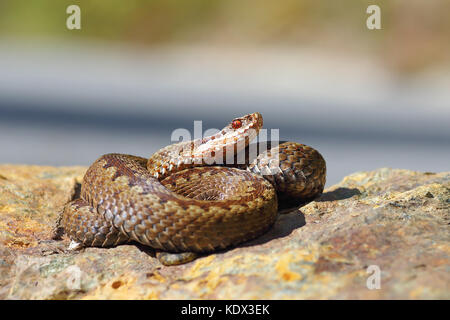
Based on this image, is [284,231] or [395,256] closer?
[395,256]

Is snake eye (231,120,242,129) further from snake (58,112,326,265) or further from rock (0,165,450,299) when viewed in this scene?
rock (0,165,450,299)

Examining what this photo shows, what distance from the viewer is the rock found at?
153 inches

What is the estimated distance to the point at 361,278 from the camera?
391cm

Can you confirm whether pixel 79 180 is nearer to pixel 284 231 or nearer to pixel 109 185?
pixel 109 185

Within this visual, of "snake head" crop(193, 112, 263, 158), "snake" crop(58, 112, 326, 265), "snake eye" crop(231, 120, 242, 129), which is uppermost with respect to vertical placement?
"snake eye" crop(231, 120, 242, 129)

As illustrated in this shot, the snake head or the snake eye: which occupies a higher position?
the snake eye

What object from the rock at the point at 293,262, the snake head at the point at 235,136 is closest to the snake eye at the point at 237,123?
the snake head at the point at 235,136

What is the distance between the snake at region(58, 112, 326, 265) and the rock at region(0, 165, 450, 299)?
0.62 ft

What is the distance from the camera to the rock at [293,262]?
12.8 feet

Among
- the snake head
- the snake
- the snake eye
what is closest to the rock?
the snake

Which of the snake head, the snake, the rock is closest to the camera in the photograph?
the rock

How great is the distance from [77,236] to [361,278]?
3.19 m

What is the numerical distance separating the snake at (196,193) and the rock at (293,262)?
189 millimetres

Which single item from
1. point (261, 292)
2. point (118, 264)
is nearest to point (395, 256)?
point (261, 292)
